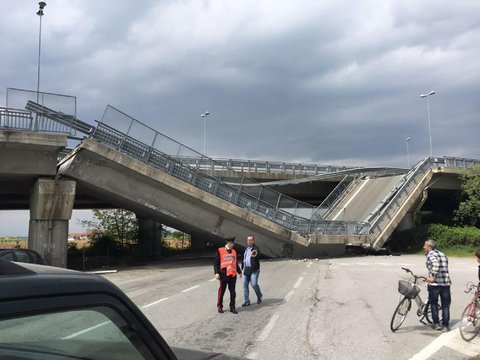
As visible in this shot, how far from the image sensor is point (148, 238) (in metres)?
38.4

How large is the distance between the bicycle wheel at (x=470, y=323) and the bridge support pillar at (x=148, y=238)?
1247 inches

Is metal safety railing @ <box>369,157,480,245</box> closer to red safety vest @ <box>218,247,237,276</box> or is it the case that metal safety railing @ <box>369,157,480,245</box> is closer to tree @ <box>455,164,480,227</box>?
tree @ <box>455,164,480,227</box>

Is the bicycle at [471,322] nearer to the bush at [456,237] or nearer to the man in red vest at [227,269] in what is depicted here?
the man in red vest at [227,269]

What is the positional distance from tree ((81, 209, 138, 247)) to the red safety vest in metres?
30.8

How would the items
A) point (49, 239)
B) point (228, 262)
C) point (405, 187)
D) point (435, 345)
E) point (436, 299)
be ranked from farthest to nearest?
point (405, 187) → point (49, 239) → point (228, 262) → point (436, 299) → point (435, 345)

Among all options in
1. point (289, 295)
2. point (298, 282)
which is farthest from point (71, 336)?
point (298, 282)

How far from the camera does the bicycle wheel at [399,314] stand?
8.59 m

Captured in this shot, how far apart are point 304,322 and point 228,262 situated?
256cm

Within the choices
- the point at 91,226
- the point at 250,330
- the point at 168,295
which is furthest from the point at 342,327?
the point at 91,226

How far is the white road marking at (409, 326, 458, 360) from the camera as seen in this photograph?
691 cm

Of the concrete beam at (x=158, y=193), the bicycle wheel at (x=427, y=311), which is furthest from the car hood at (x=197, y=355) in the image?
the concrete beam at (x=158, y=193)

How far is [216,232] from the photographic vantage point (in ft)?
85.7

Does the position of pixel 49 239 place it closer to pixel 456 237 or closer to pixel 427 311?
pixel 427 311

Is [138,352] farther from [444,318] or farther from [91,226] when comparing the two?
[91,226]
